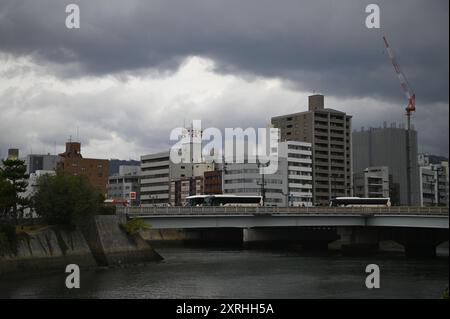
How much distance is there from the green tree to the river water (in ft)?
23.0

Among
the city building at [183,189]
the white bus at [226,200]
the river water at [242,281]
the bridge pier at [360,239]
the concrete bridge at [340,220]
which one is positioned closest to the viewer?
the river water at [242,281]

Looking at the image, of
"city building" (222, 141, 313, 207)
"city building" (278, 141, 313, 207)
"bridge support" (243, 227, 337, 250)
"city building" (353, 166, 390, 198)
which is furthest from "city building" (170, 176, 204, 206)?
"bridge support" (243, 227, 337, 250)

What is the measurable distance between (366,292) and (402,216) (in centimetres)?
3435

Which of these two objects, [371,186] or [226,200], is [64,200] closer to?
[226,200]

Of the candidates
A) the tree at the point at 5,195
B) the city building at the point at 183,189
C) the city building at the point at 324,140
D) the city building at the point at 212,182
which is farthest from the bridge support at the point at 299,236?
the city building at the point at 324,140

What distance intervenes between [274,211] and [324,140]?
105940 millimetres

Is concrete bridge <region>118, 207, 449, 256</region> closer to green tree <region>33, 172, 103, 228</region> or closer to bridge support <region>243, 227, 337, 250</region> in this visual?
green tree <region>33, 172, 103, 228</region>

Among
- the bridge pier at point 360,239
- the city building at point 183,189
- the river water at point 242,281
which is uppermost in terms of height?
the city building at point 183,189

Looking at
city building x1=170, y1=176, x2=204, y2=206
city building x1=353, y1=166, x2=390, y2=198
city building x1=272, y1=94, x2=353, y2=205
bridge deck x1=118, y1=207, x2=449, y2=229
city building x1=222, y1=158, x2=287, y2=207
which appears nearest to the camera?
bridge deck x1=118, y1=207, x2=449, y2=229

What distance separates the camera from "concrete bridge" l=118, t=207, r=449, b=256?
81438 millimetres

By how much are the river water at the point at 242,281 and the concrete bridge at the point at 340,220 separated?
21.5 ft

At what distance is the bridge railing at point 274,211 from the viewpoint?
80600 millimetres

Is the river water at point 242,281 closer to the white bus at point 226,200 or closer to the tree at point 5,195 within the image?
the tree at point 5,195
